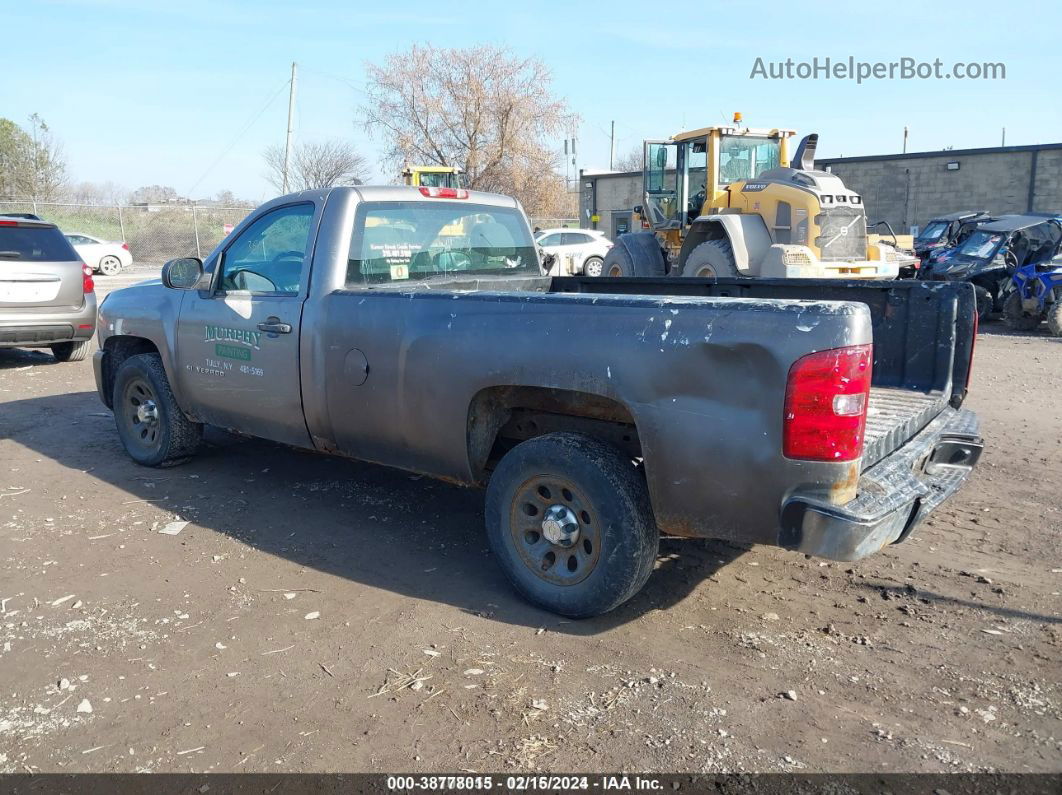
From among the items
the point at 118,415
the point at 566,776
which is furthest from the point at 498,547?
the point at 118,415

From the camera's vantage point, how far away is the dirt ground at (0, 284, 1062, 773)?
2975mm

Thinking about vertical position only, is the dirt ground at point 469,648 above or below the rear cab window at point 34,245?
below

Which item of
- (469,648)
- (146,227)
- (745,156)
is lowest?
(469,648)

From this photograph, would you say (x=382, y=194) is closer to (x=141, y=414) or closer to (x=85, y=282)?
(x=141, y=414)

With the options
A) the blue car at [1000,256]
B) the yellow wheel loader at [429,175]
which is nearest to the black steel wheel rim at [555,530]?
the blue car at [1000,256]

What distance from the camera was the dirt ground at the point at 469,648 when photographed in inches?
117

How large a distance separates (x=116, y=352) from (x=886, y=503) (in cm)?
564

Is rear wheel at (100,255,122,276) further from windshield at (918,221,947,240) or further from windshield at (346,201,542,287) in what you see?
windshield at (346,201,542,287)

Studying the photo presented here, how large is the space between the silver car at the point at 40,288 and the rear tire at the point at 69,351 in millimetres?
509

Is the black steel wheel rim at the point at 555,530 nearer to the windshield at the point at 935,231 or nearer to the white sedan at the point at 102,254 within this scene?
the windshield at the point at 935,231

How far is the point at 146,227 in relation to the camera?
3866 centimetres

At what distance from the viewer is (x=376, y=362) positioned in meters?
4.47

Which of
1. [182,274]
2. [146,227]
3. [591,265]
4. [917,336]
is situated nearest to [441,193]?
[182,274]

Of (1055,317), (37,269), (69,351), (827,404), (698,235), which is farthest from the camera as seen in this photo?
(698,235)
